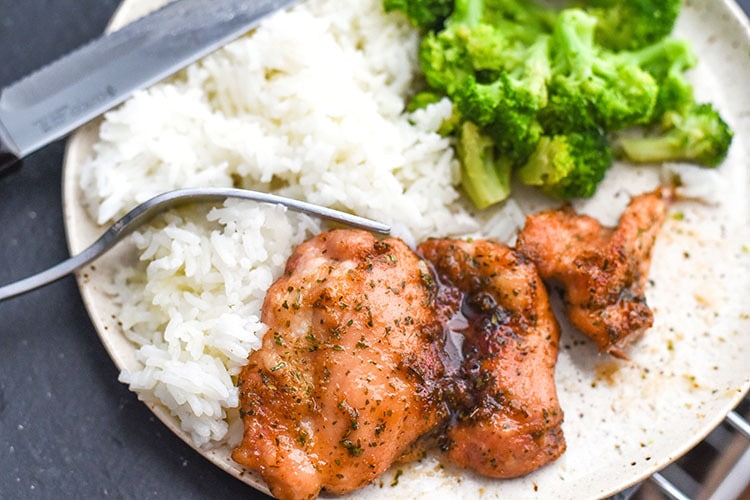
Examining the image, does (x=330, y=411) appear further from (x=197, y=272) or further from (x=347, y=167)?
(x=347, y=167)

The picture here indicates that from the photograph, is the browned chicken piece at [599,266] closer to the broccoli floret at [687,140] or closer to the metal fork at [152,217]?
the broccoli floret at [687,140]

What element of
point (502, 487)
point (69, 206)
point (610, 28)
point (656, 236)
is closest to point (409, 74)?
point (610, 28)

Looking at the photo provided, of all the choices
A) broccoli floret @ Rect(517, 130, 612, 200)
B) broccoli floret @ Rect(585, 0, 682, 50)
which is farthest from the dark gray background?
broccoli floret @ Rect(585, 0, 682, 50)

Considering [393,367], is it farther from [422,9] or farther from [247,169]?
[422,9]

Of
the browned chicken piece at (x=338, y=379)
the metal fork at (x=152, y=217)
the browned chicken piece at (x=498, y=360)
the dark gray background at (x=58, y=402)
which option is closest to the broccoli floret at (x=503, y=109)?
the browned chicken piece at (x=498, y=360)

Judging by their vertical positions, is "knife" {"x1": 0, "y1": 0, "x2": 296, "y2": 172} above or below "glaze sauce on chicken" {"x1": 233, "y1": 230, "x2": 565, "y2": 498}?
above

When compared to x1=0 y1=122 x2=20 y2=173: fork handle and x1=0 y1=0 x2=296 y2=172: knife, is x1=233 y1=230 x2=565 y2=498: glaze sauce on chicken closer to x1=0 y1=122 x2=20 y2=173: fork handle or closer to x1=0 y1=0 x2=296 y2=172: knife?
x1=0 y1=0 x2=296 y2=172: knife
